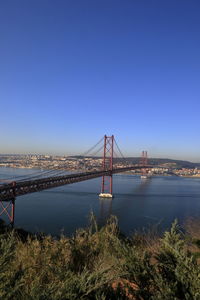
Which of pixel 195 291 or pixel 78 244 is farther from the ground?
pixel 195 291

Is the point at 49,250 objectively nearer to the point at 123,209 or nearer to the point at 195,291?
the point at 195,291

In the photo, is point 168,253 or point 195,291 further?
point 168,253

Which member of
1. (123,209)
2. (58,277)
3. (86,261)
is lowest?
(123,209)

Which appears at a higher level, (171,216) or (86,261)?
(86,261)

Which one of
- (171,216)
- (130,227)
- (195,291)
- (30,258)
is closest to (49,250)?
(30,258)

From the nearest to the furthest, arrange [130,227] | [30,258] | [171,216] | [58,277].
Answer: [58,277] < [30,258] < [130,227] < [171,216]

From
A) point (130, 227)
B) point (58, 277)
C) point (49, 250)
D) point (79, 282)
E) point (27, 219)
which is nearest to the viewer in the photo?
point (79, 282)

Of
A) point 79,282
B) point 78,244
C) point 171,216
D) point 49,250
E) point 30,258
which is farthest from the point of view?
point 171,216

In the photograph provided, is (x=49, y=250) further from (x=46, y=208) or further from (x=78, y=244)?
(x=46, y=208)

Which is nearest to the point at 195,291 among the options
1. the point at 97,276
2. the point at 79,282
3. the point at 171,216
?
the point at 97,276
